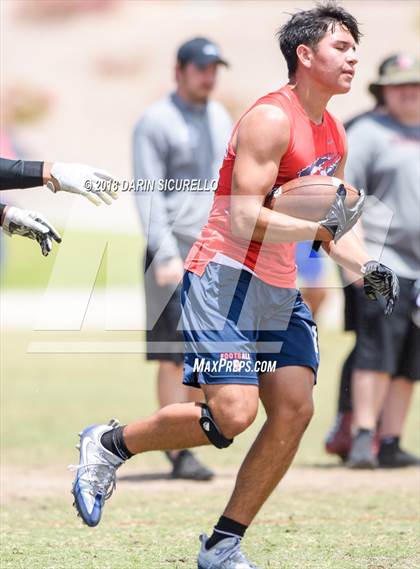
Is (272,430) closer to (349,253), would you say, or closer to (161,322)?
(349,253)

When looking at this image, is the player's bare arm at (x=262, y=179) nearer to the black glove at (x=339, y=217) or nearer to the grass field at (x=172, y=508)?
the black glove at (x=339, y=217)

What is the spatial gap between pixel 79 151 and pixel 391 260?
32582 mm

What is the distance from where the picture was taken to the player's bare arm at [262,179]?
5.00 metres

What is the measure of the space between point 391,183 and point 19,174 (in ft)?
11.2

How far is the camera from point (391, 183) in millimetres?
8156

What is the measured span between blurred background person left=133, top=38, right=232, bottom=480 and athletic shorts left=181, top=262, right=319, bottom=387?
235 centimetres

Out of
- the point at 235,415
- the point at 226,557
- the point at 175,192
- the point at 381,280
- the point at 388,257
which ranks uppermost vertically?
the point at 175,192

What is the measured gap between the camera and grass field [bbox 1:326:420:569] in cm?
542

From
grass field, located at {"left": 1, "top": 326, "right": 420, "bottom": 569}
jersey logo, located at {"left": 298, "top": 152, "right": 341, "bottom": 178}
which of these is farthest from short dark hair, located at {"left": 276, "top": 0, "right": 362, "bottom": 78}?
grass field, located at {"left": 1, "top": 326, "right": 420, "bottom": 569}

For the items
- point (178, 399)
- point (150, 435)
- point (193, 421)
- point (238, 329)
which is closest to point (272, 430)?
point (193, 421)

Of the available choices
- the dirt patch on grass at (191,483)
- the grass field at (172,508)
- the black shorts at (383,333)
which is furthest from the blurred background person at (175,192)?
the black shorts at (383,333)

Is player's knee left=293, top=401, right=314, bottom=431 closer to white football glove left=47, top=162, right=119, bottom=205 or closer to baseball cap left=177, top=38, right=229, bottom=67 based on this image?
white football glove left=47, top=162, right=119, bottom=205

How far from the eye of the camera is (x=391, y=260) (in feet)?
26.7

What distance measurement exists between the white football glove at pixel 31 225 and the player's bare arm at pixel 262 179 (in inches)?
30.4
